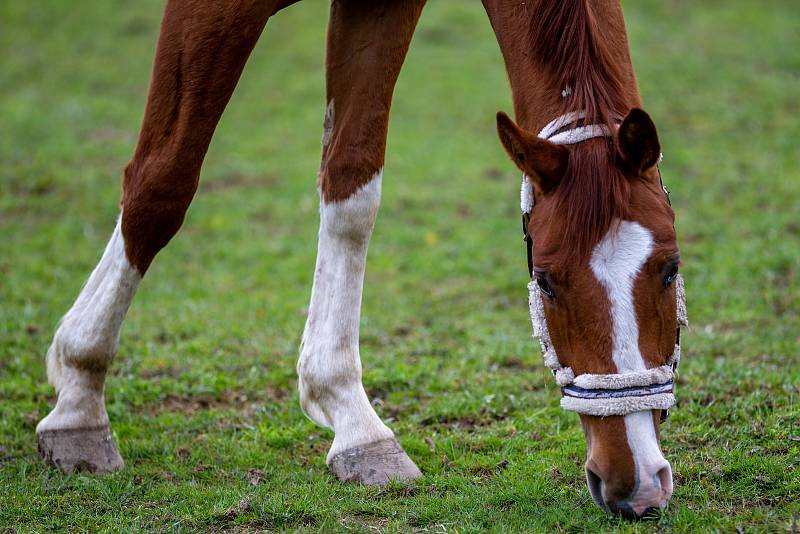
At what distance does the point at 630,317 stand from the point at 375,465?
4.29 ft

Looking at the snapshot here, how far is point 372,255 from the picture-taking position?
7621mm

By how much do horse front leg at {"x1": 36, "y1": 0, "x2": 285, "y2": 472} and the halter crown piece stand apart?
1.24m

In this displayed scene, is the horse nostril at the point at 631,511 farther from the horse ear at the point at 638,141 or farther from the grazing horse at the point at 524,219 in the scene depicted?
the horse ear at the point at 638,141

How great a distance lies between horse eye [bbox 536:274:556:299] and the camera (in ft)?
9.20

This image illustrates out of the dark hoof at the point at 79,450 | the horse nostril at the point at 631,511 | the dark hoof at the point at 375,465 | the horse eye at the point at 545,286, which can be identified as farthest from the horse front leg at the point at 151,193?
the horse nostril at the point at 631,511

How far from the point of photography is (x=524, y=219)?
3.01 meters

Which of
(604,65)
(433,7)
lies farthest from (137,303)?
(433,7)

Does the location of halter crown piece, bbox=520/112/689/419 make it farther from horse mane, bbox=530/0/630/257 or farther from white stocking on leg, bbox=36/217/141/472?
white stocking on leg, bbox=36/217/141/472

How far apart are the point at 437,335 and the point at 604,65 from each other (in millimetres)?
2896

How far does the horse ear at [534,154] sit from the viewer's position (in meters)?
2.72

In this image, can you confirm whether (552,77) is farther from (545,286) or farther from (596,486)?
(596,486)

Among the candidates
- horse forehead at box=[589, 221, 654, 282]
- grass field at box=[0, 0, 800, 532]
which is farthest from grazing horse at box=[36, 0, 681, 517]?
grass field at box=[0, 0, 800, 532]

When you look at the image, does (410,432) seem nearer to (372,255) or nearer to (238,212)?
(372,255)

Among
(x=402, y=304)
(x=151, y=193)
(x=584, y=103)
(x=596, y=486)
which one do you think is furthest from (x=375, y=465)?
(x=402, y=304)
